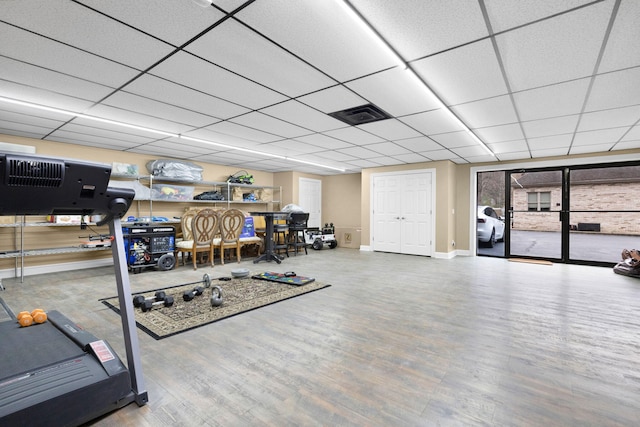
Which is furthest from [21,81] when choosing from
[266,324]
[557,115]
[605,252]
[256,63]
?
[605,252]

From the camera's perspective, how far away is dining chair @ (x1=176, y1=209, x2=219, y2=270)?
5.33 metres

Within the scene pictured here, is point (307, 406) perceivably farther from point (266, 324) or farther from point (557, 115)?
point (557, 115)

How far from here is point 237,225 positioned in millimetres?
5941

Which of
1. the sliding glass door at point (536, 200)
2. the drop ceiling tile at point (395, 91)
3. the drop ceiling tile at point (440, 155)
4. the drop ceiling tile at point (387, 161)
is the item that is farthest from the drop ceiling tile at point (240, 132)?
the sliding glass door at point (536, 200)

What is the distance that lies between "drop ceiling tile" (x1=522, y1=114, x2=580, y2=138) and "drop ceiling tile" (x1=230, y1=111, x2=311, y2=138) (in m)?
3.12

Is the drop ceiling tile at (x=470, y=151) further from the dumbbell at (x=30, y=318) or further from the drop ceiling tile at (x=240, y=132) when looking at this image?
the dumbbell at (x=30, y=318)

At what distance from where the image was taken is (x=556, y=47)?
83.4 inches

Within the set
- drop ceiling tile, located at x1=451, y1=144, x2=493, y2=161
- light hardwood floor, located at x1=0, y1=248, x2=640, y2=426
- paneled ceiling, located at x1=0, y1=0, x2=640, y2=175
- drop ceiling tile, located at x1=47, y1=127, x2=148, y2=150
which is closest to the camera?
light hardwood floor, located at x1=0, y1=248, x2=640, y2=426

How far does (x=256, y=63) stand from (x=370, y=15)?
40.0 inches

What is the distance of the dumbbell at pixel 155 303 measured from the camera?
303 centimetres

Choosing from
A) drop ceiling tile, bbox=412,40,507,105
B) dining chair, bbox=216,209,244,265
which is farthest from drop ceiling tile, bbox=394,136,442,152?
dining chair, bbox=216,209,244,265

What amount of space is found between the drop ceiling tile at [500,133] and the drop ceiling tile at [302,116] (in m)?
2.17

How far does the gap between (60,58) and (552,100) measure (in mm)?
4554

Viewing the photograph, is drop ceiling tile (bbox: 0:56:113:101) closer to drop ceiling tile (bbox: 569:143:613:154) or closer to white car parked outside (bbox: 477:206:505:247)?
drop ceiling tile (bbox: 569:143:613:154)
